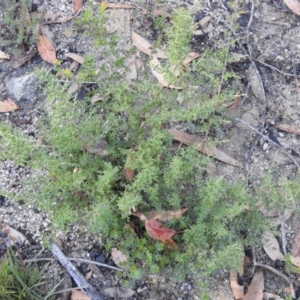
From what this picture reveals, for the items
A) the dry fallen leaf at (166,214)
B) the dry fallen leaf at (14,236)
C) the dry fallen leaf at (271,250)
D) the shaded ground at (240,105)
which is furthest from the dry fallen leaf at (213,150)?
the dry fallen leaf at (14,236)

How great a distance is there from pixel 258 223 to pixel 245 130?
0.73 m

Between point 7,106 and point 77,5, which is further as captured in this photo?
point 77,5

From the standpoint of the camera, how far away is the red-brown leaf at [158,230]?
2576 mm

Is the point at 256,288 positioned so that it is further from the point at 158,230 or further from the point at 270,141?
the point at 270,141

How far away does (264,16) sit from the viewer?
11.6ft

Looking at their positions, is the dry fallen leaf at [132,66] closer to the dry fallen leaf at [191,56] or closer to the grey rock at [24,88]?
the dry fallen leaf at [191,56]

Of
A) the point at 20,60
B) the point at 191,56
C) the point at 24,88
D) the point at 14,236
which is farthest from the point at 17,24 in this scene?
the point at 14,236

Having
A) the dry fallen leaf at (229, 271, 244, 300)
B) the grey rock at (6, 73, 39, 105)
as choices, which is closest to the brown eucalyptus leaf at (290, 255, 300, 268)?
the dry fallen leaf at (229, 271, 244, 300)

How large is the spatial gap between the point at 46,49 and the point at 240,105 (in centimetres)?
118

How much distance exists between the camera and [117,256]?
9.29 feet

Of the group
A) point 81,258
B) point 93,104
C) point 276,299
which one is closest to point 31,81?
point 93,104

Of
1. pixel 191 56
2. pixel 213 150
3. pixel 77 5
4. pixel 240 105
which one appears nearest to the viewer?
pixel 213 150

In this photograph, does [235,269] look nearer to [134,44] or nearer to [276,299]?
[276,299]

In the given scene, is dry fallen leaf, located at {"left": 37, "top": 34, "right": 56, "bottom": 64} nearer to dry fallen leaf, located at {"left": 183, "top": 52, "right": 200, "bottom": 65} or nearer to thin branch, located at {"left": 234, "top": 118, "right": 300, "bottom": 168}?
dry fallen leaf, located at {"left": 183, "top": 52, "right": 200, "bottom": 65}
